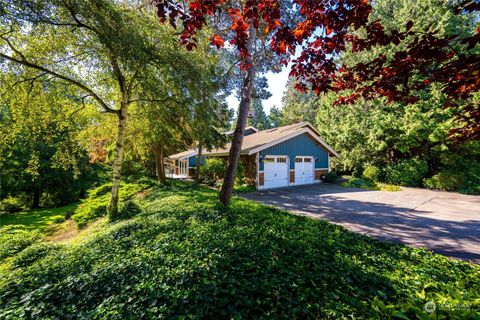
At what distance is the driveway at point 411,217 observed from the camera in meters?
4.93

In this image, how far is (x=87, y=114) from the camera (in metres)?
7.61

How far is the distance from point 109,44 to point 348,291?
262 inches

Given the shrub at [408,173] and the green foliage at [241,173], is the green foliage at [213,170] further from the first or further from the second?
the shrub at [408,173]

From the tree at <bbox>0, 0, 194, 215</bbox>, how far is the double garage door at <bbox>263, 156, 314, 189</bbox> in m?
8.42

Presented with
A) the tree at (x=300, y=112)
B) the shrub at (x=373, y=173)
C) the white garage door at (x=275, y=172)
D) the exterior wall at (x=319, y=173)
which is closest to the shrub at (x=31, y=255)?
the white garage door at (x=275, y=172)

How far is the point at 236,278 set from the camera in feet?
9.30

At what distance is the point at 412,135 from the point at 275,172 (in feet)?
29.7

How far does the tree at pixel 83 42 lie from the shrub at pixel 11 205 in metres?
15.7

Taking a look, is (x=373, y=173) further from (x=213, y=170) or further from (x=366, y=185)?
(x=213, y=170)

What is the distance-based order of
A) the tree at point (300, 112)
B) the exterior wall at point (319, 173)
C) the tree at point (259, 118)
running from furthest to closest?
the tree at point (259, 118)
the tree at point (300, 112)
the exterior wall at point (319, 173)

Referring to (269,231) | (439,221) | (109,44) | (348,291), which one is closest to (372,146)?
(439,221)

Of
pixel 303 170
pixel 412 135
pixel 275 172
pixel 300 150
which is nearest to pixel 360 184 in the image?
pixel 303 170

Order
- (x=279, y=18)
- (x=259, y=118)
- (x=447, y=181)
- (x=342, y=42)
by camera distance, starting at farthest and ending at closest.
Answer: (x=259, y=118)
(x=447, y=181)
(x=342, y=42)
(x=279, y=18)

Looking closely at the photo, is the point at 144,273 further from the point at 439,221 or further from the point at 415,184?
the point at 415,184
